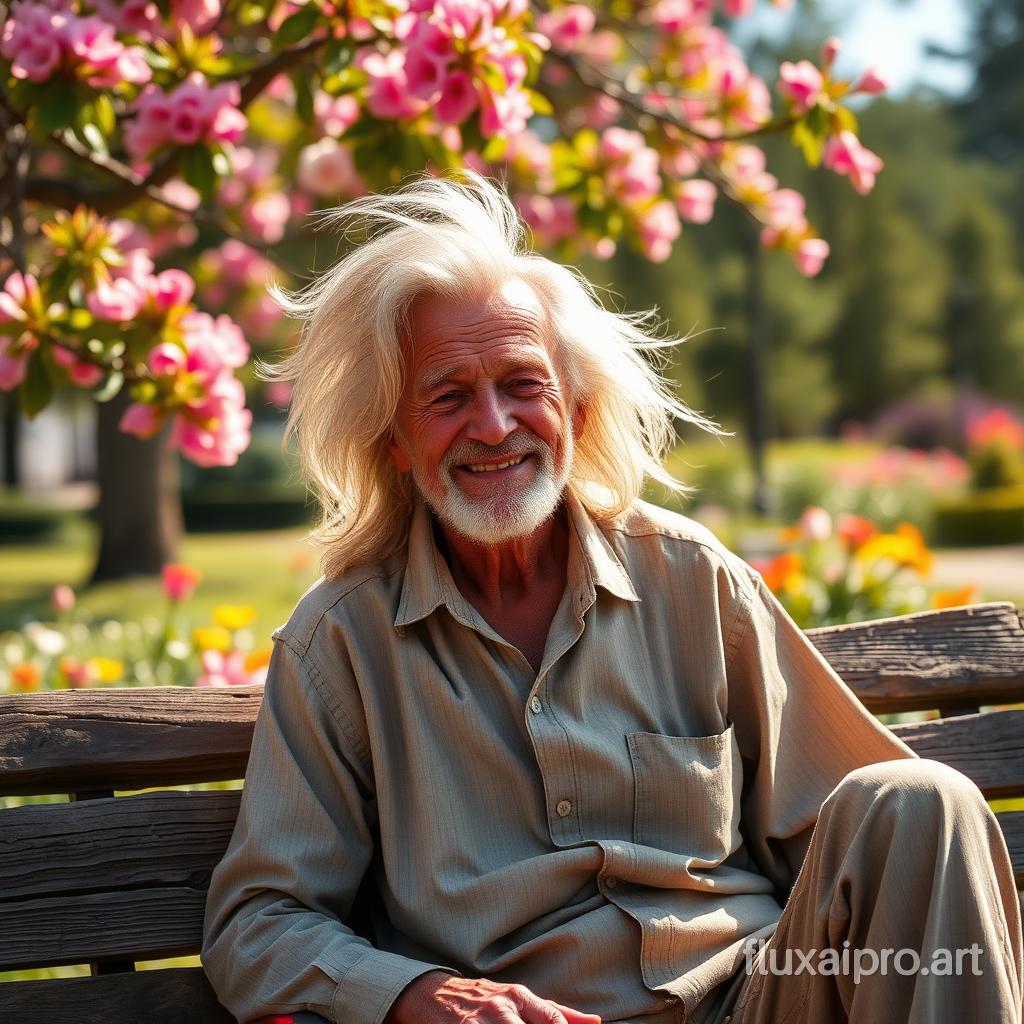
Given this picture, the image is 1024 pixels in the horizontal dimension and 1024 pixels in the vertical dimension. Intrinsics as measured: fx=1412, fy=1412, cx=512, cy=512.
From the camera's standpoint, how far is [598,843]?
2.39 m

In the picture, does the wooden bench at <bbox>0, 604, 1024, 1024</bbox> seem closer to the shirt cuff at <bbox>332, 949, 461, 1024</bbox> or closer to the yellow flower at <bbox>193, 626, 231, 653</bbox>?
the shirt cuff at <bbox>332, 949, 461, 1024</bbox>

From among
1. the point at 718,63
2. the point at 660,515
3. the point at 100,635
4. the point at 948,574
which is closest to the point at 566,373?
the point at 660,515

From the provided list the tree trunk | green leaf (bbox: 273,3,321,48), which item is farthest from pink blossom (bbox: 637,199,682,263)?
the tree trunk

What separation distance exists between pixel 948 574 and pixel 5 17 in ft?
35.9

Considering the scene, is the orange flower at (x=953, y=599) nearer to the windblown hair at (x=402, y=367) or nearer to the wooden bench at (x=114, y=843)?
the wooden bench at (x=114, y=843)

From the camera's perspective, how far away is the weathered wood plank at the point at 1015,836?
2828 millimetres

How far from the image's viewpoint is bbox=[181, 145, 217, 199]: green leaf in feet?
11.8

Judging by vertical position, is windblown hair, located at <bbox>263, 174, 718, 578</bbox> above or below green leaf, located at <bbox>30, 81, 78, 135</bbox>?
below

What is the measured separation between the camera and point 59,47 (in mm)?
3186

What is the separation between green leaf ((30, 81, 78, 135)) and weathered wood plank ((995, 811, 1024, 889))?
2517 millimetres

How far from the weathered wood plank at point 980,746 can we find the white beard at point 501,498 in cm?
95

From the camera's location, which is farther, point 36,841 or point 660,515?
point 660,515

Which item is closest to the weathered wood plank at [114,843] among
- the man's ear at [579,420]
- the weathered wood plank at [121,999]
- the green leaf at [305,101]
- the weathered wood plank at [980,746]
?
the weathered wood plank at [121,999]

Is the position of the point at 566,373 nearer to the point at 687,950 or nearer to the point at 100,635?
the point at 687,950
